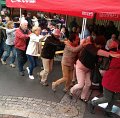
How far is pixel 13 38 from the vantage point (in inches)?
423

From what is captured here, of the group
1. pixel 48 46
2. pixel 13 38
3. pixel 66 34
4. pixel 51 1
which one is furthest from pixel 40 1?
pixel 66 34

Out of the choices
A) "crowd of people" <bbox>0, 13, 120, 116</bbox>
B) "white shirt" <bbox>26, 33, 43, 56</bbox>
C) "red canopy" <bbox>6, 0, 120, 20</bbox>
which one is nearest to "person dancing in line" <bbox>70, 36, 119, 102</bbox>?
"crowd of people" <bbox>0, 13, 120, 116</bbox>

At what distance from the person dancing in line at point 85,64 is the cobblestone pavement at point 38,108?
370mm

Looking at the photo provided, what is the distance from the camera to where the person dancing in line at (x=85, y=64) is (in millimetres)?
7262

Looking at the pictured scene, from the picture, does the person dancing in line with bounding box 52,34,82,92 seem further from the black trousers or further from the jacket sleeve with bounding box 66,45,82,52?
the black trousers

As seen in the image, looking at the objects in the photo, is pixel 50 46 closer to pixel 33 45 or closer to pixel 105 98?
→ pixel 33 45

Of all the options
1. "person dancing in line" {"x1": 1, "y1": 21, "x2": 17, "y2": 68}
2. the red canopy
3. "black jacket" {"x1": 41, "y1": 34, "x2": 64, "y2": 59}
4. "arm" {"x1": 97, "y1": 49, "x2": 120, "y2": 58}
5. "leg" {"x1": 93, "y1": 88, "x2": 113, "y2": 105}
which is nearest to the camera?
the red canopy

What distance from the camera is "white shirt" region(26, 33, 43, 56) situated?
369 inches

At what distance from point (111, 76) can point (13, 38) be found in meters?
4.87

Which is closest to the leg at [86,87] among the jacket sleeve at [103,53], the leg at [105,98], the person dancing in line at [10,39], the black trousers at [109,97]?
the leg at [105,98]

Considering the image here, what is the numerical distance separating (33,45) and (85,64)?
93.6 inches

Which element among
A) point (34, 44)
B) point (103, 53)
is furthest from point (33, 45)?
point (103, 53)

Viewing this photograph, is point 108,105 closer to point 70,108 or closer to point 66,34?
point 70,108

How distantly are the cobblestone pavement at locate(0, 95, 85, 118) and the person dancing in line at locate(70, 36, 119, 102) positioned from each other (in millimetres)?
370
